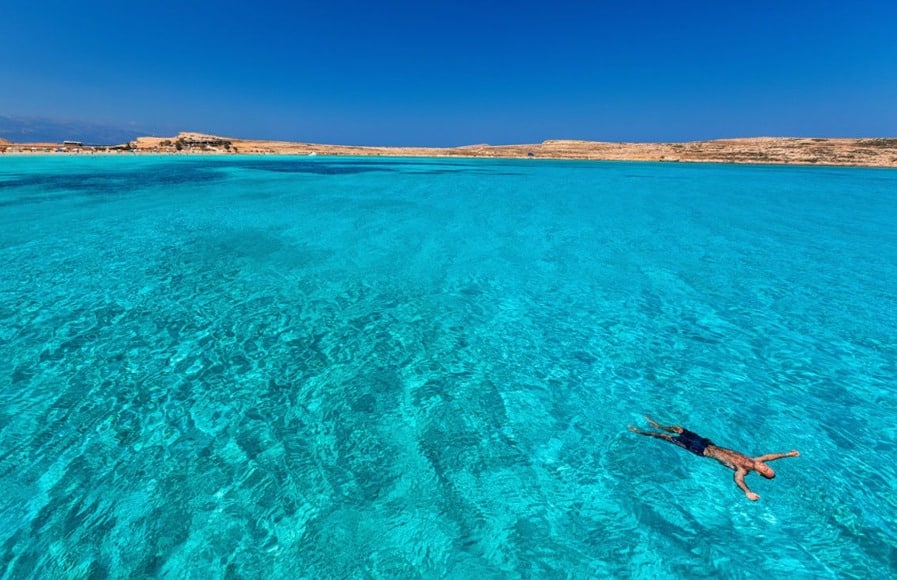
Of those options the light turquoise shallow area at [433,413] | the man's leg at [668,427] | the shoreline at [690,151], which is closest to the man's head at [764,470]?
the light turquoise shallow area at [433,413]

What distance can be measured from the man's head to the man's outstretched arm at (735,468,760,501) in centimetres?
20

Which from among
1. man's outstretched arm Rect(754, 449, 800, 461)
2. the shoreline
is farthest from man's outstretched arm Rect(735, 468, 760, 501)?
the shoreline

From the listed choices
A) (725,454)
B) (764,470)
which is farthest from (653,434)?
(764,470)

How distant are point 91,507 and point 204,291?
6957 mm

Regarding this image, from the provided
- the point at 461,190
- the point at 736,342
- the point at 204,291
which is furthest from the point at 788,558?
the point at 461,190

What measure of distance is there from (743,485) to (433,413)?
4067mm

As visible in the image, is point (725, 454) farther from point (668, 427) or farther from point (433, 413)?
point (433, 413)

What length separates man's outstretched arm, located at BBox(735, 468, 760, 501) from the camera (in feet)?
16.2

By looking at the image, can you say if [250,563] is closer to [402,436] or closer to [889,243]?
[402,436]

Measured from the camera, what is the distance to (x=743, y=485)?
5.07 m

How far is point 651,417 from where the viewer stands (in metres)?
6.33

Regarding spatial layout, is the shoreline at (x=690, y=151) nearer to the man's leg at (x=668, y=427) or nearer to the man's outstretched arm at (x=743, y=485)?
the man's leg at (x=668, y=427)

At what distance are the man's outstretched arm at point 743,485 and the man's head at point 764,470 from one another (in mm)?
200

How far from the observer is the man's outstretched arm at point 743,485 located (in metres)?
4.95
